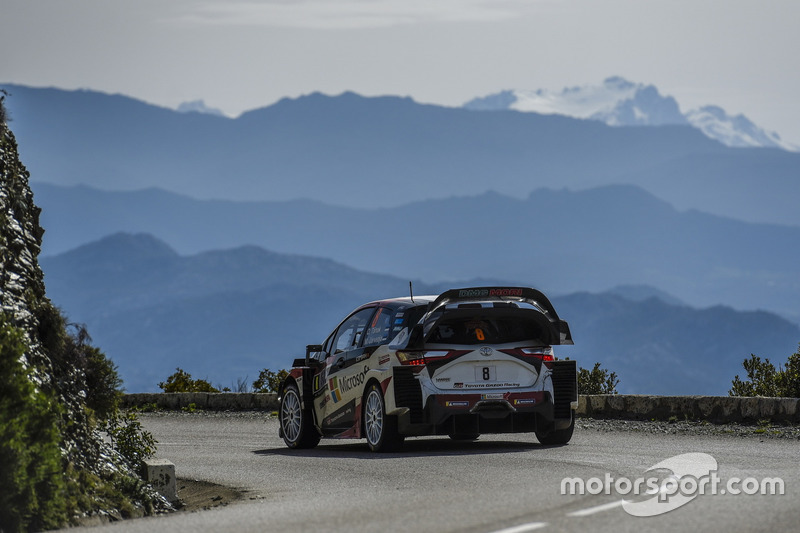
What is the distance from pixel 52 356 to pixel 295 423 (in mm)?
5783

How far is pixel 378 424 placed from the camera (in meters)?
13.8

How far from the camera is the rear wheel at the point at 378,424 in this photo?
13.5m

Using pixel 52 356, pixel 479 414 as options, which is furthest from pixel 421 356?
pixel 52 356

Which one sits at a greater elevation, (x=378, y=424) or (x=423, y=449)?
(x=378, y=424)

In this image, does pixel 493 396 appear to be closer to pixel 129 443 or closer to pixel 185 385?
pixel 129 443

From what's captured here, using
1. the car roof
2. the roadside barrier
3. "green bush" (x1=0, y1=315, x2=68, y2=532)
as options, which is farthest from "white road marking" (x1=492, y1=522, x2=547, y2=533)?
the roadside barrier

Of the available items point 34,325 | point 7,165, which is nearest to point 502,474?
point 34,325

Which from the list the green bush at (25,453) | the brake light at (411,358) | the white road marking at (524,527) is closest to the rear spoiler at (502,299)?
the brake light at (411,358)

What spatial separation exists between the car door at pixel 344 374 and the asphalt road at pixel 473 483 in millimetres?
403

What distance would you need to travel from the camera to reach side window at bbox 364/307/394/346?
14.1 m

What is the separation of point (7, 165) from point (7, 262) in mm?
1066

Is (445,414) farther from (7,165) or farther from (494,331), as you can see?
(7,165)

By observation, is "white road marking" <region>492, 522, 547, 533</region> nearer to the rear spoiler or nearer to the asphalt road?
the asphalt road

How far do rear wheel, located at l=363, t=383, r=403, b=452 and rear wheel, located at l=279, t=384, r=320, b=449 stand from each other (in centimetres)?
146
